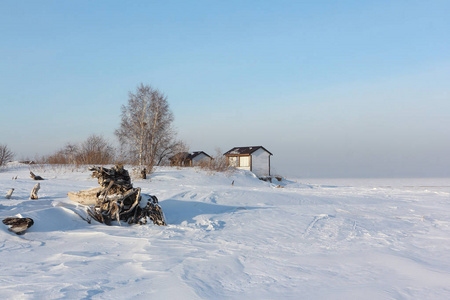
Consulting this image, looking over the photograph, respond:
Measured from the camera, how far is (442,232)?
7414 mm

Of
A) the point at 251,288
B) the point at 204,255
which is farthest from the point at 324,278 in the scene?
the point at 204,255

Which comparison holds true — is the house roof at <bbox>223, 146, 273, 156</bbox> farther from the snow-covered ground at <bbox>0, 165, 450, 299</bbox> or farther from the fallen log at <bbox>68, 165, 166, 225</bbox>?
the fallen log at <bbox>68, 165, 166, 225</bbox>

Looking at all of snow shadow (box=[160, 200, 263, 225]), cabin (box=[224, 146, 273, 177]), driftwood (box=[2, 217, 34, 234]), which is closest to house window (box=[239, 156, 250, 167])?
cabin (box=[224, 146, 273, 177])

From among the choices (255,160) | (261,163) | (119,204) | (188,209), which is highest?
(255,160)

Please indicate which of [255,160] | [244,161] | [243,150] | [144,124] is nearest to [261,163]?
[255,160]

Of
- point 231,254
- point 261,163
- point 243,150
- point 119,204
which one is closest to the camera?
point 231,254

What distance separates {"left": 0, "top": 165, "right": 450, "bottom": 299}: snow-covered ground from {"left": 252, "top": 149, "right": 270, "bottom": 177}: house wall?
91.6 feet

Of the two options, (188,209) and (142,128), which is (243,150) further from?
(188,209)

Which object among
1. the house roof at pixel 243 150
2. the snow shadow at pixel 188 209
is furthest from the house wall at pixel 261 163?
the snow shadow at pixel 188 209

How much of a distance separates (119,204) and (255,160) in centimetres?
3083

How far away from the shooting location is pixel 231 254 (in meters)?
Result: 5.25

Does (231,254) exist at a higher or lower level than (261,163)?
lower

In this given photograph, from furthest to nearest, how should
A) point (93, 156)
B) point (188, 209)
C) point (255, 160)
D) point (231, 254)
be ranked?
point (255, 160) → point (93, 156) → point (188, 209) → point (231, 254)

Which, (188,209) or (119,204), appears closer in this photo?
(119,204)
